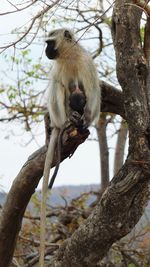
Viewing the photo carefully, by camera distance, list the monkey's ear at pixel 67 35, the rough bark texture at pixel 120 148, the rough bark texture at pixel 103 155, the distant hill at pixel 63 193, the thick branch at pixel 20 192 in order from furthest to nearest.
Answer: the rough bark texture at pixel 120 148 → the rough bark texture at pixel 103 155 → the distant hill at pixel 63 193 → the monkey's ear at pixel 67 35 → the thick branch at pixel 20 192

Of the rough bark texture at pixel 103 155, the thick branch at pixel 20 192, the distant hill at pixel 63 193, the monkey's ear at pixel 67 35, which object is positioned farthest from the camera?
the rough bark texture at pixel 103 155

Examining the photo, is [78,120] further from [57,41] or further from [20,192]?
[57,41]

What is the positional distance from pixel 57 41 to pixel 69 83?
38cm

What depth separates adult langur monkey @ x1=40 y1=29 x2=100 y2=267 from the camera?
198 inches

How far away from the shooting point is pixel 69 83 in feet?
17.9

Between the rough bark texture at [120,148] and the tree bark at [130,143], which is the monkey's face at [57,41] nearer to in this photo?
the tree bark at [130,143]

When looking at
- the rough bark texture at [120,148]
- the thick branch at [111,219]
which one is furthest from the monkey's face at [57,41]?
the rough bark texture at [120,148]

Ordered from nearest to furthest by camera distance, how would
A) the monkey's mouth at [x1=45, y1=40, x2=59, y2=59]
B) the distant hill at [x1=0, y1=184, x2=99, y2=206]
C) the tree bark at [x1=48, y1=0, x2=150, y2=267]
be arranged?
the tree bark at [x1=48, y1=0, x2=150, y2=267]
the monkey's mouth at [x1=45, y1=40, x2=59, y2=59]
the distant hill at [x1=0, y1=184, x2=99, y2=206]

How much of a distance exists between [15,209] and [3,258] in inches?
16.6

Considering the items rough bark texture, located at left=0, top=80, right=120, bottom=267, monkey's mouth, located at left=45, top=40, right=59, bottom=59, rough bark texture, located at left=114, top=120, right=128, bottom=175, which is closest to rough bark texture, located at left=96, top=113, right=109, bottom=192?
rough bark texture, located at left=114, top=120, right=128, bottom=175

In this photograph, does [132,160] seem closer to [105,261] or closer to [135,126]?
[135,126]

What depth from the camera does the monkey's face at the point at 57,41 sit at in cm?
539

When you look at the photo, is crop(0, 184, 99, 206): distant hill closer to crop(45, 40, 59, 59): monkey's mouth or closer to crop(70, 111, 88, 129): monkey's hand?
crop(45, 40, 59, 59): monkey's mouth

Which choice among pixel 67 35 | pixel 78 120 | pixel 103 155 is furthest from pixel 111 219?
pixel 103 155
